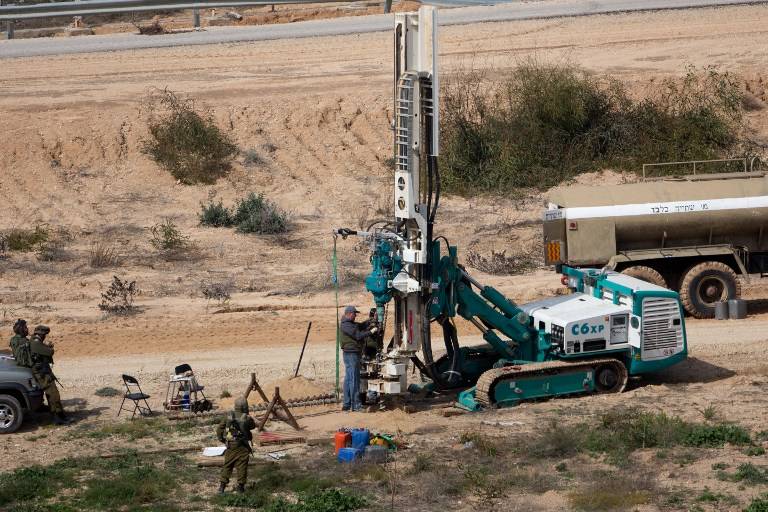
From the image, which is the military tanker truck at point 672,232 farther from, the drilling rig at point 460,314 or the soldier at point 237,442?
the soldier at point 237,442

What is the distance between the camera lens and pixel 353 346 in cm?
1855

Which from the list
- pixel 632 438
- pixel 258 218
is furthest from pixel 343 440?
pixel 258 218

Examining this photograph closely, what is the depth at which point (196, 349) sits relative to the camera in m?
23.0

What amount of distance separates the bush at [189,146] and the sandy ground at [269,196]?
38cm

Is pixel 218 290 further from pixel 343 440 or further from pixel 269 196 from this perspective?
pixel 343 440

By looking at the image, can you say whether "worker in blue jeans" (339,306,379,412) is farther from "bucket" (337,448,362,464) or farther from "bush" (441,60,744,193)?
"bush" (441,60,744,193)

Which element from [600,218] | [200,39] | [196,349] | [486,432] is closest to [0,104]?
[200,39]

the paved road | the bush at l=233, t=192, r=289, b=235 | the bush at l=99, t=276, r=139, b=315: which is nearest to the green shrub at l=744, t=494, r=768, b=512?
the bush at l=99, t=276, r=139, b=315

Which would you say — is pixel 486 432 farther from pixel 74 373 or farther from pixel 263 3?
pixel 263 3

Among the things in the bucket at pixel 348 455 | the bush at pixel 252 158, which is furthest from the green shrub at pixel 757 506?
the bush at pixel 252 158

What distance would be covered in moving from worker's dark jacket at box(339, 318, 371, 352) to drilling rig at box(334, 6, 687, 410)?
36cm

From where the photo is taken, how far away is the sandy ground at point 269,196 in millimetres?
21141

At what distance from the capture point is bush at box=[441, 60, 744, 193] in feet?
110

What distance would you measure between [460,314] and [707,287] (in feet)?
25.0
